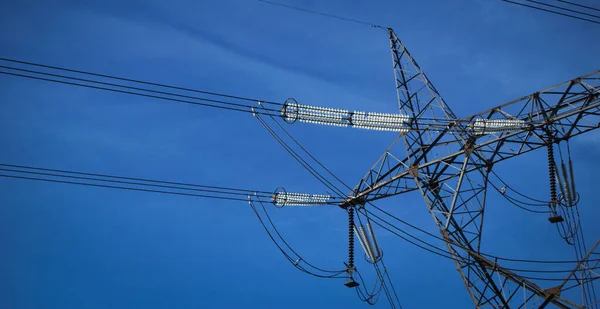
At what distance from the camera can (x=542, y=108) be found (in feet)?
104

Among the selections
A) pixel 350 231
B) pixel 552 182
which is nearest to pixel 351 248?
pixel 350 231

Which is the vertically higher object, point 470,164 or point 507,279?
point 470,164

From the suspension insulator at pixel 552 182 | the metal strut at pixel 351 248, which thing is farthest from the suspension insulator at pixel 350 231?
the suspension insulator at pixel 552 182

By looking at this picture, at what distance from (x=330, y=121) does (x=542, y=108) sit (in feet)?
29.4

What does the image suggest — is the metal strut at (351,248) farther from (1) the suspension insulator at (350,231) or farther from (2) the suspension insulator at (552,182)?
(2) the suspension insulator at (552,182)

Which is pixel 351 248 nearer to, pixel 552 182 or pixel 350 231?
pixel 350 231

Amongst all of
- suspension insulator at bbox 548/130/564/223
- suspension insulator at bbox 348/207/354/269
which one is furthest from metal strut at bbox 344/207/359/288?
suspension insulator at bbox 548/130/564/223

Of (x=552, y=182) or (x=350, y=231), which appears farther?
(x=350, y=231)

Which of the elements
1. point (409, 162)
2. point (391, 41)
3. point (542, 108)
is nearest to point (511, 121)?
point (542, 108)

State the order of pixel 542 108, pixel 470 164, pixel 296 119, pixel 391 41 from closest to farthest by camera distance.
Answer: pixel 296 119 < pixel 542 108 < pixel 470 164 < pixel 391 41

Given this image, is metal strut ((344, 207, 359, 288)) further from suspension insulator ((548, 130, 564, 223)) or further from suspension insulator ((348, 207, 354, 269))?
suspension insulator ((548, 130, 564, 223))

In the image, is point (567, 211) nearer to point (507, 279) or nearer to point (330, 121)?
point (507, 279)

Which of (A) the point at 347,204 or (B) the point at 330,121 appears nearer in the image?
(B) the point at 330,121

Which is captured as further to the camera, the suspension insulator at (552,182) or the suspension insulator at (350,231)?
the suspension insulator at (350,231)
